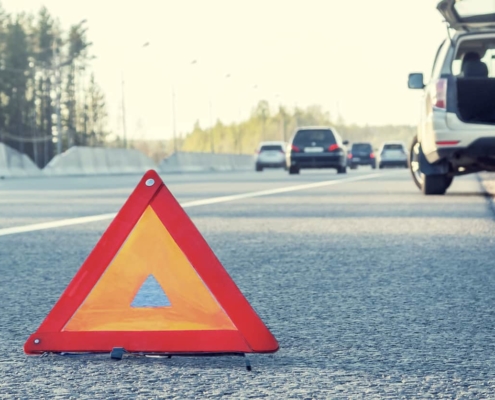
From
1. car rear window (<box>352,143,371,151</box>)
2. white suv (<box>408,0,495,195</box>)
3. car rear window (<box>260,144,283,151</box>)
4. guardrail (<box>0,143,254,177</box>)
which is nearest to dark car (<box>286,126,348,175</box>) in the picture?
guardrail (<box>0,143,254,177</box>)

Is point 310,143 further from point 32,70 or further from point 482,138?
point 32,70

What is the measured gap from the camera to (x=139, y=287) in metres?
4.10

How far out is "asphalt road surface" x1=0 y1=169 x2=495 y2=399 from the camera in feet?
11.7

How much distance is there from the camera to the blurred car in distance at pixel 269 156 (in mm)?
49500

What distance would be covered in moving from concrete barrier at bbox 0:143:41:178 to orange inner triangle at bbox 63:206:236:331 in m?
28.9

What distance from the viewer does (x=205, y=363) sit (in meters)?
3.89

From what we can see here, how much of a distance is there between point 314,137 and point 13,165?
9.55 m

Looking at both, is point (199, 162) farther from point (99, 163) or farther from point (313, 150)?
point (313, 150)

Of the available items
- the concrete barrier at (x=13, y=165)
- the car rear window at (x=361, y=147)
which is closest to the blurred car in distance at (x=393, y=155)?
the car rear window at (x=361, y=147)

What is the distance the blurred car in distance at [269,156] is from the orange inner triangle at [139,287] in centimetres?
4513

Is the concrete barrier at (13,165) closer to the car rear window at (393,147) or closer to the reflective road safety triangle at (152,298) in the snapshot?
the car rear window at (393,147)

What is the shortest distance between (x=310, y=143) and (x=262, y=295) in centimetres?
2925

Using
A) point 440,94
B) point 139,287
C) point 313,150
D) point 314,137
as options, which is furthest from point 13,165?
point 139,287

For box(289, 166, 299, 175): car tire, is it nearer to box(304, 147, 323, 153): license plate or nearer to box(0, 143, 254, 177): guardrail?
box(304, 147, 323, 153): license plate
